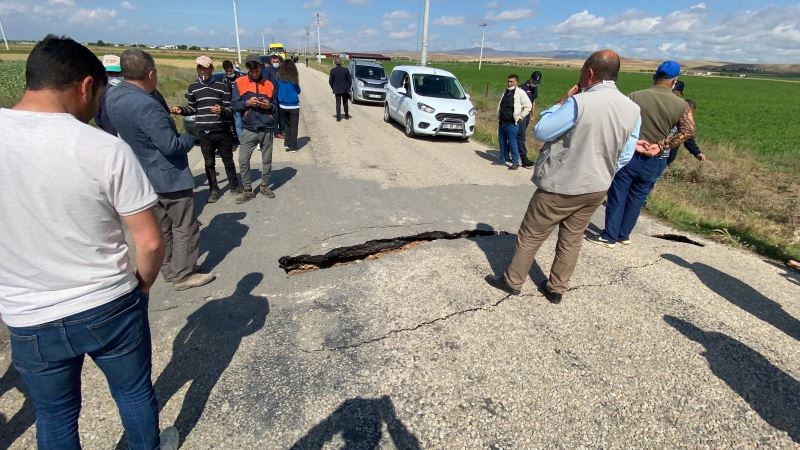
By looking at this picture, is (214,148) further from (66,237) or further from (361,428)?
(361,428)

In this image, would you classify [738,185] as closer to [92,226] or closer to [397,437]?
[397,437]

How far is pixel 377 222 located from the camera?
196 inches

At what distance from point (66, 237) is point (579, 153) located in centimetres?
303

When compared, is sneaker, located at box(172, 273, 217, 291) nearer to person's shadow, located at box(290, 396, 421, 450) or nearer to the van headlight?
person's shadow, located at box(290, 396, 421, 450)

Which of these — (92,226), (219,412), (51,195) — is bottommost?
(219,412)

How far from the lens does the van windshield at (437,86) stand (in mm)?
10727

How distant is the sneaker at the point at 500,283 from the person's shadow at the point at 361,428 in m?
1.65

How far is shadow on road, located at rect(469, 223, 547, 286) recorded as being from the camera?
3980mm


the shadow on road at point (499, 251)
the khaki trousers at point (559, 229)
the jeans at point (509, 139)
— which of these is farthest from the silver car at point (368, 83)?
the khaki trousers at point (559, 229)

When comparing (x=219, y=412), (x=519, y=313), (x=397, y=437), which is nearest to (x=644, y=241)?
(x=519, y=313)

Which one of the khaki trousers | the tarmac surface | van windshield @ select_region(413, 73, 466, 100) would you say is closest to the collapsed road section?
the tarmac surface

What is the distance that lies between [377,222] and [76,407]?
358 centimetres

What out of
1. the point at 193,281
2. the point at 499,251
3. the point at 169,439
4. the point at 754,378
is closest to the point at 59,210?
the point at 169,439

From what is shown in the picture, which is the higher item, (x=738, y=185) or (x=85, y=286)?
(x=85, y=286)
